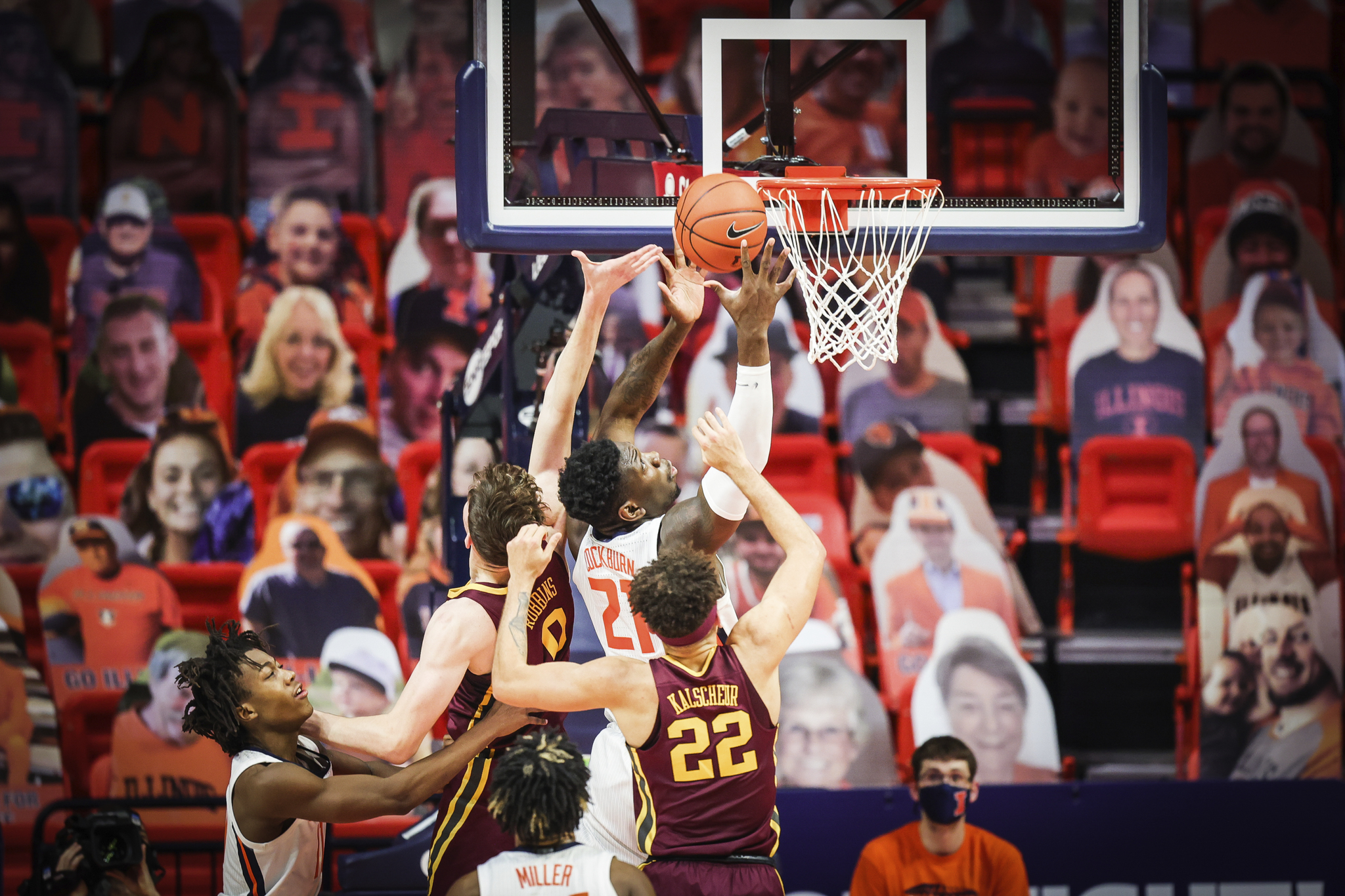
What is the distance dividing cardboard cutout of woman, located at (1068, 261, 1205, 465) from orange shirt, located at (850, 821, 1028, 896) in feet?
9.44

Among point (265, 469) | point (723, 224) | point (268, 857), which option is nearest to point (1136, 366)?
point (723, 224)

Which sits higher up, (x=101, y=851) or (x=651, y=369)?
(x=651, y=369)

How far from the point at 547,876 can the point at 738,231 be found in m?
1.97

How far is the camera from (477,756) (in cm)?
399

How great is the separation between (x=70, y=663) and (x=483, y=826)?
450 centimetres

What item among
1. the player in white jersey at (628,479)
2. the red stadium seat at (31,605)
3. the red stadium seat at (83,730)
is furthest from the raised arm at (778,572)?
the red stadium seat at (31,605)

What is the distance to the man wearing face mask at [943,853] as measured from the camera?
546 centimetres

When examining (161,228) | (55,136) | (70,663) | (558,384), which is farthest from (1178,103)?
(70,663)

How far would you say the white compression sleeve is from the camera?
3.84 m

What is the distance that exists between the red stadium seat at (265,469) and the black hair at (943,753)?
13.4 ft

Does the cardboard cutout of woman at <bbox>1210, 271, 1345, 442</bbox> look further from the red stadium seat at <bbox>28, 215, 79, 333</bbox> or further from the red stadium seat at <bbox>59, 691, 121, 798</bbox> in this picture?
the red stadium seat at <bbox>28, 215, 79, 333</bbox>

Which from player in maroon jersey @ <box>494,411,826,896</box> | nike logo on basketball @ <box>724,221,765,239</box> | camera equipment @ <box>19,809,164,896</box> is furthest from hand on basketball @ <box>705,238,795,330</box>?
camera equipment @ <box>19,809,164,896</box>

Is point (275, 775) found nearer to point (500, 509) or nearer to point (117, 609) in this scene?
point (500, 509)

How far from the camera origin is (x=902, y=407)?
7586 mm
